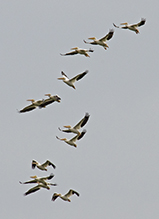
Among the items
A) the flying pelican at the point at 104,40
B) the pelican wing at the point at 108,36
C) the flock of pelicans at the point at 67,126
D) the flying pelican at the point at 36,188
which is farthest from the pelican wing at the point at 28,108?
the pelican wing at the point at 108,36

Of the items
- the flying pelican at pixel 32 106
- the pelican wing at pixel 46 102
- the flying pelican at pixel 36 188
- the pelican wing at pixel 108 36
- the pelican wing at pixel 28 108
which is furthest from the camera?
the flying pelican at pixel 36 188

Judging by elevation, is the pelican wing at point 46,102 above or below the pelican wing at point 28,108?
below

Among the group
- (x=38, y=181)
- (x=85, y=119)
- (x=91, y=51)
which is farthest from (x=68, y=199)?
(x=91, y=51)

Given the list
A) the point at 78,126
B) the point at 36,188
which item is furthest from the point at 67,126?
the point at 36,188

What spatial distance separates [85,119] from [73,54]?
4953 millimetres

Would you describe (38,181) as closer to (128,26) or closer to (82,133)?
(82,133)

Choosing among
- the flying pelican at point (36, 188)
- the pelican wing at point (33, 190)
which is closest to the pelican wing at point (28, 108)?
the flying pelican at point (36, 188)

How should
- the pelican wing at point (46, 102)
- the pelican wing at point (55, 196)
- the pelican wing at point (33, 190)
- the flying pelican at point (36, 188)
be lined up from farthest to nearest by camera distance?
the pelican wing at point (55, 196), the pelican wing at point (33, 190), the flying pelican at point (36, 188), the pelican wing at point (46, 102)

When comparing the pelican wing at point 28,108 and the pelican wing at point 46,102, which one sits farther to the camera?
the pelican wing at point 28,108

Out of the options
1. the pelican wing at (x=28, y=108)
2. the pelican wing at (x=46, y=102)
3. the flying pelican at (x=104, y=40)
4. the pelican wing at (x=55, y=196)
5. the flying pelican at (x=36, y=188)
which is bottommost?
the pelican wing at (x=55, y=196)

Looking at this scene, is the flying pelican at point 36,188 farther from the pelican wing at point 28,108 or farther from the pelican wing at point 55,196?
the pelican wing at point 28,108

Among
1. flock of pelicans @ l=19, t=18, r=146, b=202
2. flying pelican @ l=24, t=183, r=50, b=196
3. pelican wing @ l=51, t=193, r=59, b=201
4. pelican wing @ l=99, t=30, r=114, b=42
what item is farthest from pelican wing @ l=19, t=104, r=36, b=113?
pelican wing @ l=51, t=193, r=59, b=201

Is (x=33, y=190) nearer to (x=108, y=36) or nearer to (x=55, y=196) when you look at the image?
(x=55, y=196)

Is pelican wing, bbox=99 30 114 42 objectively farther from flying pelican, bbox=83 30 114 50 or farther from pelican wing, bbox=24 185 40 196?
pelican wing, bbox=24 185 40 196
